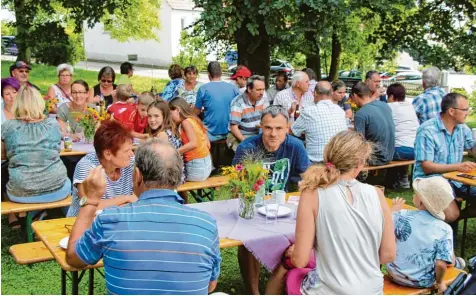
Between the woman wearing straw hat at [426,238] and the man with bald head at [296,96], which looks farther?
the man with bald head at [296,96]

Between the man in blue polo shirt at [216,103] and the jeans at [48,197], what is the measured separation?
306cm

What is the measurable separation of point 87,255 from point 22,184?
8.83ft

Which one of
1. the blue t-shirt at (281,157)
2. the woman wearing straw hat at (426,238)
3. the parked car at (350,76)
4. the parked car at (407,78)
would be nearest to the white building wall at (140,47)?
the parked car at (350,76)

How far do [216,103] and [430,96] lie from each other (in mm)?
2858

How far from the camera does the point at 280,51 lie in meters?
10.6

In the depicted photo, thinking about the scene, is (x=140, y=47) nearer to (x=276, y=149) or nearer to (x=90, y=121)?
(x=90, y=121)

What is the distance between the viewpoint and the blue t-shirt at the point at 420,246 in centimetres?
349

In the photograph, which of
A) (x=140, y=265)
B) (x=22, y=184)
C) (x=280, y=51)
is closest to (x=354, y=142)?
(x=140, y=265)

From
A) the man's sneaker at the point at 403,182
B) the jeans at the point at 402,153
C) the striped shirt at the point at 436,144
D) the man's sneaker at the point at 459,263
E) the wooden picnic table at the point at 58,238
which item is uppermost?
the striped shirt at the point at 436,144

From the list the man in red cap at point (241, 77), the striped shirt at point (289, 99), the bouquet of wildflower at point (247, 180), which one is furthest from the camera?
the man in red cap at point (241, 77)

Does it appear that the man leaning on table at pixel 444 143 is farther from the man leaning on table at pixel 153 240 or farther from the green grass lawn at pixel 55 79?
the green grass lawn at pixel 55 79

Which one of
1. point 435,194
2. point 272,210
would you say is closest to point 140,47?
point 272,210

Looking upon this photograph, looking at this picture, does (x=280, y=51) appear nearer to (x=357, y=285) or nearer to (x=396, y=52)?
(x=396, y=52)

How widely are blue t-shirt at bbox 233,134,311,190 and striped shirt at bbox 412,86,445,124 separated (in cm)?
363
